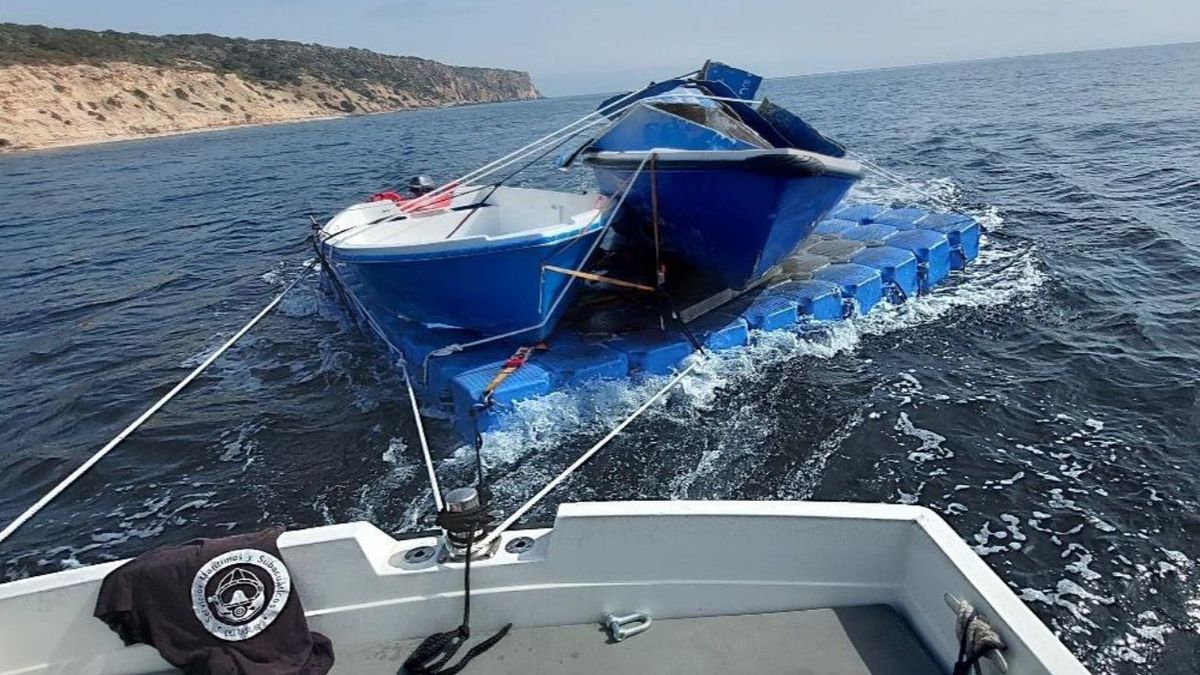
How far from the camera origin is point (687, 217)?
23.6 feet

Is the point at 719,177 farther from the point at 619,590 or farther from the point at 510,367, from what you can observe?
the point at 619,590

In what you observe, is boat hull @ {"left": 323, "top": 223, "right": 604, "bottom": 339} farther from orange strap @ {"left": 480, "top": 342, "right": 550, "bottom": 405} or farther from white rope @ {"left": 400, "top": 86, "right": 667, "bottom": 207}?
white rope @ {"left": 400, "top": 86, "right": 667, "bottom": 207}

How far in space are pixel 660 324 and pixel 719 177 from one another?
5.28 feet

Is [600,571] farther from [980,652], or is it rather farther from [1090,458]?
[1090,458]

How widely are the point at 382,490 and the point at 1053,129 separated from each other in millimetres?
25046

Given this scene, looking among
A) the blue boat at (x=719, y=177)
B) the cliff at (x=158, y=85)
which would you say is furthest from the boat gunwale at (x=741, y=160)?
the cliff at (x=158, y=85)

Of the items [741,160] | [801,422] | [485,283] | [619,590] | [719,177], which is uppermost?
[741,160]

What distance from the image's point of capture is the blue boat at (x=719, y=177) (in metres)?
6.43

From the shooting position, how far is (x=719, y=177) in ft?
21.4

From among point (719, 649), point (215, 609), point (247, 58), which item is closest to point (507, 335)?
point (215, 609)

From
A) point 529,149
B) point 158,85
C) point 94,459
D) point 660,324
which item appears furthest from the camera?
point 158,85

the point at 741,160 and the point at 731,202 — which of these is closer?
→ the point at 741,160

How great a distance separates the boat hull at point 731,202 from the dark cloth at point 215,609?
5.10 m

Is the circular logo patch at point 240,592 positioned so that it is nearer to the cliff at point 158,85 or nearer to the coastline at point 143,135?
the coastline at point 143,135
